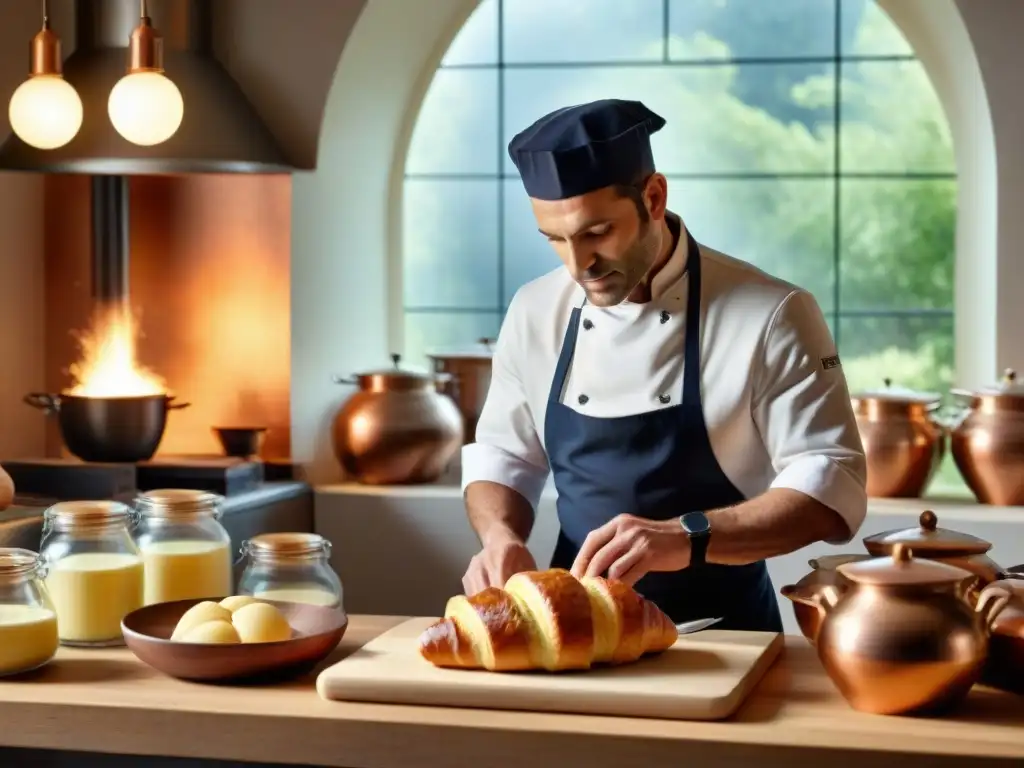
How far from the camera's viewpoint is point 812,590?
2094mm

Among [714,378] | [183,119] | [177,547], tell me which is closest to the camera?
[177,547]

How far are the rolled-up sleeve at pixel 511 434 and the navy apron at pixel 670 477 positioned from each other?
0.08 metres

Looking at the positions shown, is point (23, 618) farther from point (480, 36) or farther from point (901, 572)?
point (480, 36)

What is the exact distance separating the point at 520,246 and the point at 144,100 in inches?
74.5

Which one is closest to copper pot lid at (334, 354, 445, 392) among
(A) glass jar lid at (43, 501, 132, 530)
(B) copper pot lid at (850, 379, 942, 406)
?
(B) copper pot lid at (850, 379, 942, 406)

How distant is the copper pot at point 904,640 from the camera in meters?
1.81

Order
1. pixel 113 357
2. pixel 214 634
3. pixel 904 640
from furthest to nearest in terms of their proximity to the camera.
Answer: pixel 113 357 → pixel 214 634 → pixel 904 640

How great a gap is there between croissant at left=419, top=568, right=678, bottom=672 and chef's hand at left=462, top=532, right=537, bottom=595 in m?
0.37

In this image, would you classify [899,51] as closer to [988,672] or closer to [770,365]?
[770,365]

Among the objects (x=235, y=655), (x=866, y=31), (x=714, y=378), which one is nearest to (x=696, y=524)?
(x=714, y=378)

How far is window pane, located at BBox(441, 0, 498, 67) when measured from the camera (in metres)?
4.80

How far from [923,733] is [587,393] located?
1148 mm

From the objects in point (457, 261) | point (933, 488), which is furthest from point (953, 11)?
point (457, 261)

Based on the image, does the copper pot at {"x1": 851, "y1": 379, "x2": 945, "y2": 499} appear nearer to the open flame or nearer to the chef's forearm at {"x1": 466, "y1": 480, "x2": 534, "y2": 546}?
the chef's forearm at {"x1": 466, "y1": 480, "x2": 534, "y2": 546}
